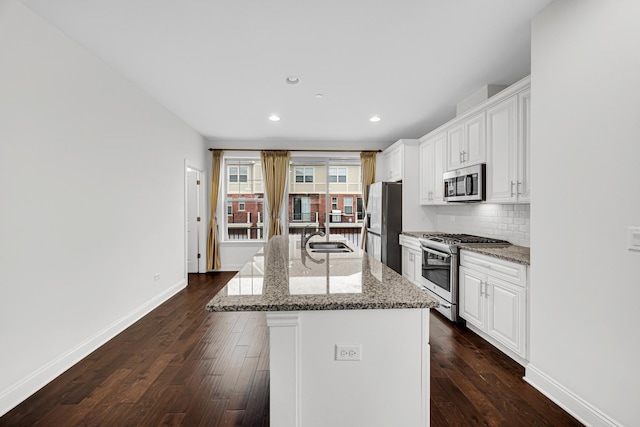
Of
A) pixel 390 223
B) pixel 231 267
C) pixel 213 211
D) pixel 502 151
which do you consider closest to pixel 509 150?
pixel 502 151

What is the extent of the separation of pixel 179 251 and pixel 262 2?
3.78 meters

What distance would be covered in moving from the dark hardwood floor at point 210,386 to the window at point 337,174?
396 cm

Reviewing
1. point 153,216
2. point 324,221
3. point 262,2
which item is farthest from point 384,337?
point 324,221

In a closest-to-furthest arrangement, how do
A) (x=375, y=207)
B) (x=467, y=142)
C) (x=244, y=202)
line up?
(x=467, y=142)
(x=375, y=207)
(x=244, y=202)

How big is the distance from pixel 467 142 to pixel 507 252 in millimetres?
1436

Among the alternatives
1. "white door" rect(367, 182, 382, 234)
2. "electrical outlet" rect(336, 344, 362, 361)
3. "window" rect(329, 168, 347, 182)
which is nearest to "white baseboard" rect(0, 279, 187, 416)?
"electrical outlet" rect(336, 344, 362, 361)

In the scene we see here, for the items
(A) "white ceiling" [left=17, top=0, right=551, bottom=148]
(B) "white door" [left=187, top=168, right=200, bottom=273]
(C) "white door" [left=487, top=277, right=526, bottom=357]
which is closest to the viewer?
(A) "white ceiling" [left=17, top=0, right=551, bottom=148]

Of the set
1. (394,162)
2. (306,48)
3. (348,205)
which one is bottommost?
(348,205)

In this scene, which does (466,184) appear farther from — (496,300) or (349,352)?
(349,352)

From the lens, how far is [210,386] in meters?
2.16

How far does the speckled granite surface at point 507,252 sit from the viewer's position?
2.43m

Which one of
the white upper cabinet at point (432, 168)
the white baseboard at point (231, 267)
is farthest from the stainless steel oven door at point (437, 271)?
the white baseboard at point (231, 267)

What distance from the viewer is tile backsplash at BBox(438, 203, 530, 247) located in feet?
10.4

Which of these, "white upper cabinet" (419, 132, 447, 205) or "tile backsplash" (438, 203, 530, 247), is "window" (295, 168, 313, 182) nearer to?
"white upper cabinet" (419, 132, 447, 205)
